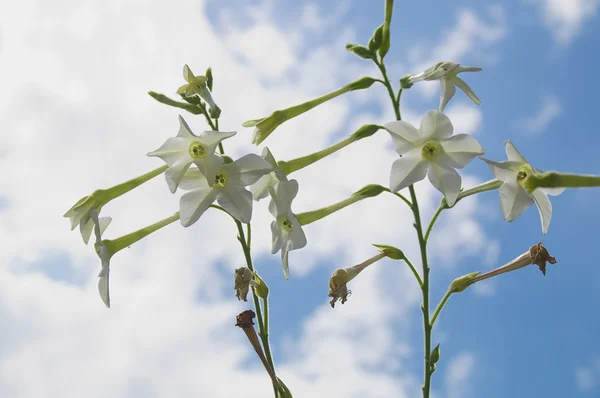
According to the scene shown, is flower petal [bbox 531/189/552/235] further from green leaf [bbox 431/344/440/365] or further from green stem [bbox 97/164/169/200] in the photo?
green stem [bbox 97/164/169/200]

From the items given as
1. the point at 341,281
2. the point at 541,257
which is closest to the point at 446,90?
the point at 541,257

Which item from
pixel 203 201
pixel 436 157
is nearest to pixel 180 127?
pixel 203 201

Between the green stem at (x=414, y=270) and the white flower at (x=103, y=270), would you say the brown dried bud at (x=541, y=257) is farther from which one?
the white flower at (x=103, y=270)

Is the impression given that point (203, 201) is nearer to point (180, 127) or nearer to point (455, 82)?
point (180, 127)

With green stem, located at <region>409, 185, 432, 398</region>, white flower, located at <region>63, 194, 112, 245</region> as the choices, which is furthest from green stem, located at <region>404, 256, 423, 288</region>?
white flower, located at <region>63, 194, 112, 245</region>

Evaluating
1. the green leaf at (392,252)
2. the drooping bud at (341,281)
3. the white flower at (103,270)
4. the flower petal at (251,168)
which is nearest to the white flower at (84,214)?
the white flower at (103,270)

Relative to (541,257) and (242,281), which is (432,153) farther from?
(242,281)
